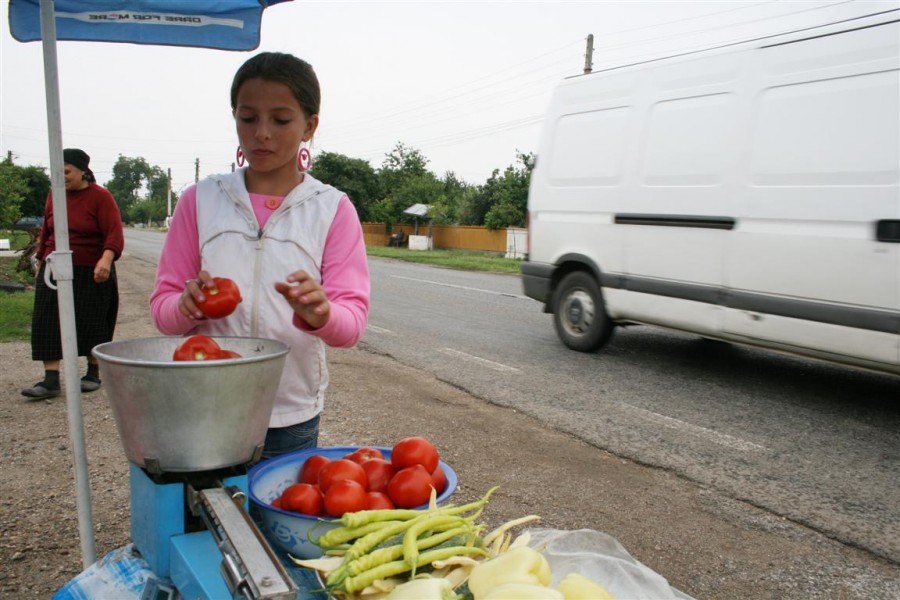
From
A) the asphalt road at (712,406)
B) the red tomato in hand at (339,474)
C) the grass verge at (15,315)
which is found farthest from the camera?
the grass verge at (15,315)

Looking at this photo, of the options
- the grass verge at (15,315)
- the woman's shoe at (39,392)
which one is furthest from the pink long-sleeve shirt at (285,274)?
the grass verge at (15,315)

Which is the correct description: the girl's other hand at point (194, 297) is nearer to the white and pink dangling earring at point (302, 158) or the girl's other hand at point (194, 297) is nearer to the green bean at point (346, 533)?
the white and pink dangling earring at point (302, 158)

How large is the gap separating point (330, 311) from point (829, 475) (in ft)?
12.2

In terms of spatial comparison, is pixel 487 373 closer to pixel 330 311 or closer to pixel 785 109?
pixel 785 109

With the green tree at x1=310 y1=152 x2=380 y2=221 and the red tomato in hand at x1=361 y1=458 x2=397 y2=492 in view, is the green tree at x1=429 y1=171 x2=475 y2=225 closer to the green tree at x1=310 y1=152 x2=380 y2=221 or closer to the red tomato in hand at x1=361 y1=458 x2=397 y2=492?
the green tree at x1=310 y1=152 x2=380 y2=221

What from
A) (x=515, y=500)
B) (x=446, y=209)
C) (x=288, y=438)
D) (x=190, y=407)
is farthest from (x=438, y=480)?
(x=446, y=209)

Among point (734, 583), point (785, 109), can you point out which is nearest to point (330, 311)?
point (734, 583)

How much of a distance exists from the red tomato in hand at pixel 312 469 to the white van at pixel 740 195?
449cm

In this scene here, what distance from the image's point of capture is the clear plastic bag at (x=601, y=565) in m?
1.46

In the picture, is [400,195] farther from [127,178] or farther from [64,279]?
[127,178]

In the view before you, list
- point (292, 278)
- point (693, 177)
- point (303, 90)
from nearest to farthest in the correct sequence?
point (292, 278) < point (303, 90) < point (693, 177)

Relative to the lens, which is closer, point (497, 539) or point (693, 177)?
point (497, 539)

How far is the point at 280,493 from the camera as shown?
6.08ft

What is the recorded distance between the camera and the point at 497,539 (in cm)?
161
